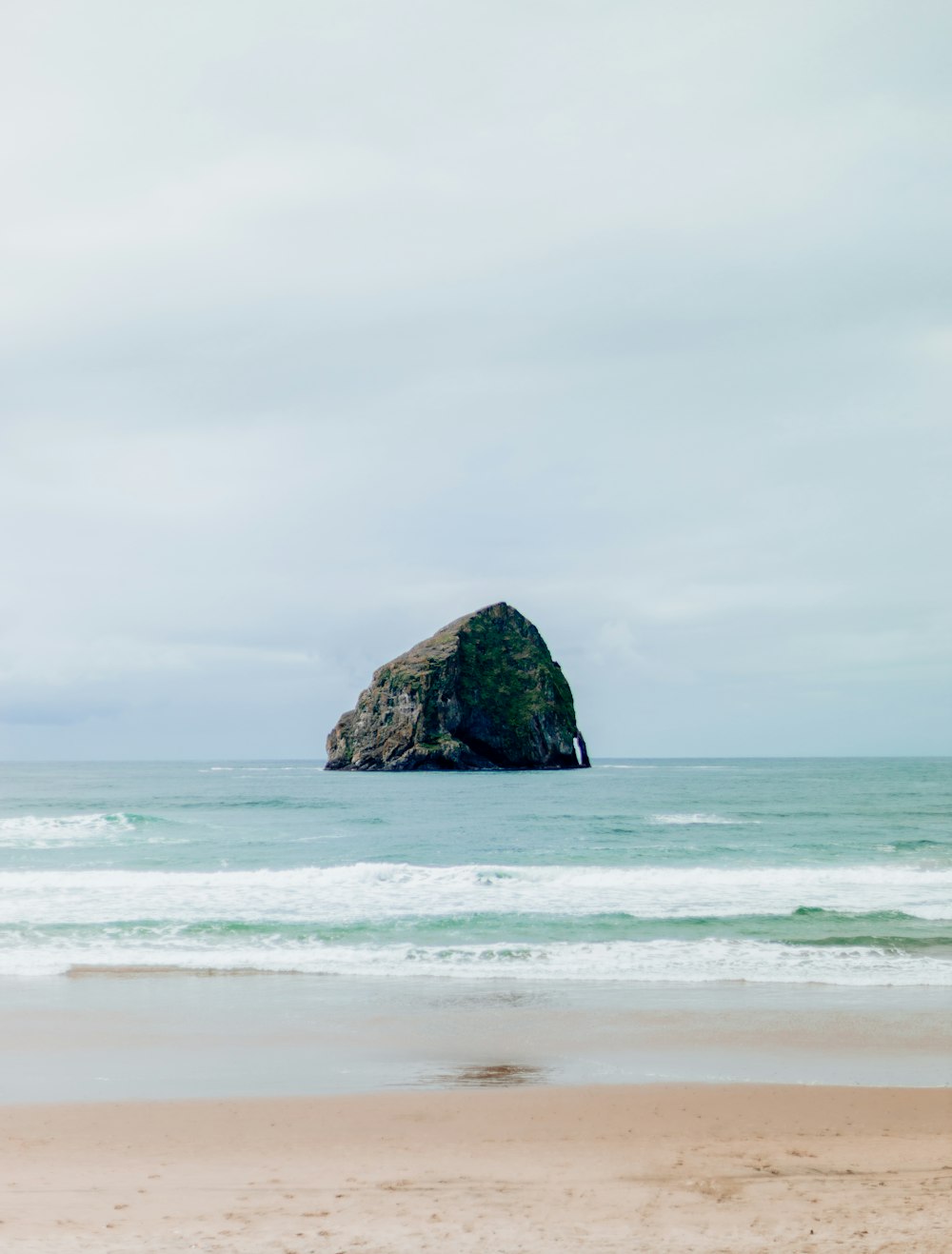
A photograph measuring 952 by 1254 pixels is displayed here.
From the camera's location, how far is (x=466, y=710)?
290ft

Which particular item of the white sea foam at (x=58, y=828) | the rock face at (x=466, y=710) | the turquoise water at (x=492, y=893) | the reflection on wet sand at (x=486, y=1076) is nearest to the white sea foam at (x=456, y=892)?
the turquoise water at (x=492, y=893)

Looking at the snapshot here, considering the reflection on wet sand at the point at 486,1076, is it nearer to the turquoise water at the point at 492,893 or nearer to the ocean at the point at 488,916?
the ocean at the point at 488,916

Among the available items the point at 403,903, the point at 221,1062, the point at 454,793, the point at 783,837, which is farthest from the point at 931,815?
the point at 221,1062

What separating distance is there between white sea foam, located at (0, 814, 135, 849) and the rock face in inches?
1867

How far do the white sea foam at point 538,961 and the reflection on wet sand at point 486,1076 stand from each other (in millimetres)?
3930

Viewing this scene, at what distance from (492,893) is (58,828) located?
21696 mm

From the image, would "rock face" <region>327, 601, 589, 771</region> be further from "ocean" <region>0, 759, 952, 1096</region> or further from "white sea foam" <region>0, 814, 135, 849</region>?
"ocean" <region>0, 759, 952, 1096</region>

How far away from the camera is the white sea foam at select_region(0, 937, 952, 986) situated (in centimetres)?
1320

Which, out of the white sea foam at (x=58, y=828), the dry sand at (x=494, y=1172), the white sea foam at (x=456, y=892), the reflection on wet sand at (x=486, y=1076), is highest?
the dry sand at (x=494, y=1172)

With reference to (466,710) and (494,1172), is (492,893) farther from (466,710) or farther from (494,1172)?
(466,710)

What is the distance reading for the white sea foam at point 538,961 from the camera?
1320cm

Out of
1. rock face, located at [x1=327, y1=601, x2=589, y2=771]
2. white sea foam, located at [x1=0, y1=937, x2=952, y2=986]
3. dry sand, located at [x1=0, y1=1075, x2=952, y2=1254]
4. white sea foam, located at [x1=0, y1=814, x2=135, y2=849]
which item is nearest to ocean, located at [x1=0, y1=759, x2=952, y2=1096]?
white sea foam, located at [x1=0, y1=937, x2=952, y2=986]

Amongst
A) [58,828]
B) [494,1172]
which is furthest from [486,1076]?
[58,828]

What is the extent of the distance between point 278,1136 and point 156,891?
14.3 meters
